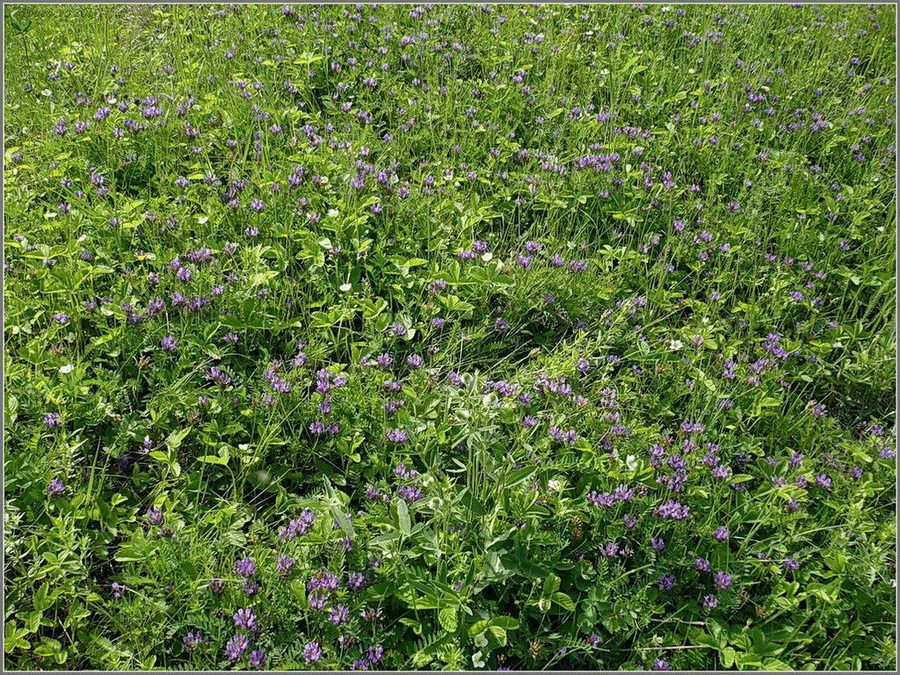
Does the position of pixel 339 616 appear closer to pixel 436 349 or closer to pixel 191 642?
pixel 191 642

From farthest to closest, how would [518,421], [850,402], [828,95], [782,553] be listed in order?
[828,95]
[850,402]
[518,421]
[782,553]

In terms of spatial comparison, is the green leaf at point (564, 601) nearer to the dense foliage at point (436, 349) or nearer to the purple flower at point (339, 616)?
the dense foliage at point (436, 349)

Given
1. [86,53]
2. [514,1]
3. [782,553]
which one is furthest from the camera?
[514,1]

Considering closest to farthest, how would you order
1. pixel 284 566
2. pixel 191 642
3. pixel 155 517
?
pixel 191 642, pixel 284 566, pixel 155 517

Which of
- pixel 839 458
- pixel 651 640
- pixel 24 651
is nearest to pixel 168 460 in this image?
pixel 24 651

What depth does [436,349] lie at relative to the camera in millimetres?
2869

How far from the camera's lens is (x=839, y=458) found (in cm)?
272

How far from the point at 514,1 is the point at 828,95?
2.20 meters

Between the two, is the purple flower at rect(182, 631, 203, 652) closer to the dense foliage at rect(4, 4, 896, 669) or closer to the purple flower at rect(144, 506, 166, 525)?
→ the dense foliage at rect(4, 4, 896, 669)

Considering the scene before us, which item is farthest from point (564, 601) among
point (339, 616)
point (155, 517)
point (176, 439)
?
point (176, 439)

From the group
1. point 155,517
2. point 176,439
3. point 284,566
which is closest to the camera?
point 284,566

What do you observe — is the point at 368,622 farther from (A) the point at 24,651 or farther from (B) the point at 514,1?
(B) the point at 514,1

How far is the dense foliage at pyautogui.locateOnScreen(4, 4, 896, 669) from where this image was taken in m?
2.08

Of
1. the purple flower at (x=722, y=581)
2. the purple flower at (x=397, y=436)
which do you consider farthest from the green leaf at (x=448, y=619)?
the purple flower at (x=722, y=581)
